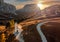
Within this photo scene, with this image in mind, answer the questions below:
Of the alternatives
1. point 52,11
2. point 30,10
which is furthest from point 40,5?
Answer: point 52,11

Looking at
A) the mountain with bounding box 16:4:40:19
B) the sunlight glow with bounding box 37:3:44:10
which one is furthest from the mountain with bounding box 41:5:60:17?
the mountain with bounding box 16:4:40:19

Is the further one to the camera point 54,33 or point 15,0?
point 15,0

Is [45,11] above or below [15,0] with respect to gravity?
below

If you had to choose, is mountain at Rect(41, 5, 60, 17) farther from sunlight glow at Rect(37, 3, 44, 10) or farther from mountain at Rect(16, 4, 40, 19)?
mountain at Rect(16, 4, 40, 19)

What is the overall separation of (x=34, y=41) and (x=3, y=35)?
2.61m

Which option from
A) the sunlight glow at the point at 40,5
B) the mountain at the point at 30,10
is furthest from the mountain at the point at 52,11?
the mountain at the point at 30,10

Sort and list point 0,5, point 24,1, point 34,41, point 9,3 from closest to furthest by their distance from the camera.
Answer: point 34,41 < point 0,5 < point 9,3 < point 24,1

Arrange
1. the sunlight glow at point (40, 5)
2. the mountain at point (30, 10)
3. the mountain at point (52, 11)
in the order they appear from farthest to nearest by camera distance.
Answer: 1. the sunlight glow at point (40, 5)
2. the mountain at point (52, 11)
3. the mountain at point (30, 10)

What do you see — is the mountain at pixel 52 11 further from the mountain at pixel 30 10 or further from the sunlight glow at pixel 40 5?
the mountain at pixel 30 10

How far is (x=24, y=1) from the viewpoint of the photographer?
42281 mm

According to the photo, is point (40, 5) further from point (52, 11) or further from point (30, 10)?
point (52, 11)

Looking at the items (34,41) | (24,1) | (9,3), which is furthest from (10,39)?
(24,1)

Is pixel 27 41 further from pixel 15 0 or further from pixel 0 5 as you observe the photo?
pixel 15 0

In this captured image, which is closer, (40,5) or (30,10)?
(30,10)
